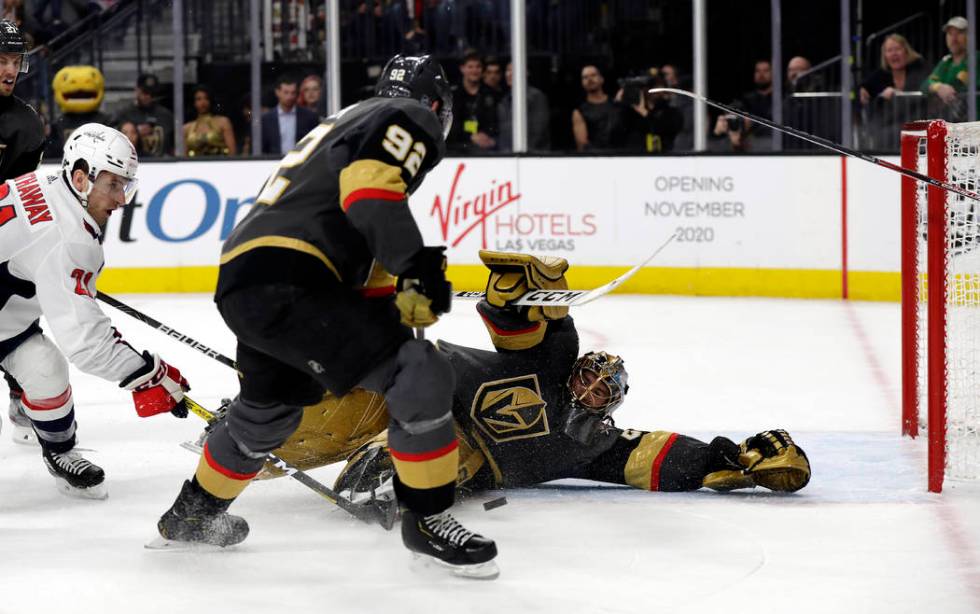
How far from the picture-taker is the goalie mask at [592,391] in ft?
11.2

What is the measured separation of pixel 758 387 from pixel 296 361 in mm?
2835

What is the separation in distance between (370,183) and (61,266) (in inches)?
42.3

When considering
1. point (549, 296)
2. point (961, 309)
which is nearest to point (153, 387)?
point (549, 296)

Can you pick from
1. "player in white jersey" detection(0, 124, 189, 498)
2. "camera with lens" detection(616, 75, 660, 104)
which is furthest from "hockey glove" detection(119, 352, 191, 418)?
"camera with lens" detection(616, 75, 660, 104)

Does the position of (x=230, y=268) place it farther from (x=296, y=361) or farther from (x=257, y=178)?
(x=257, y=178)

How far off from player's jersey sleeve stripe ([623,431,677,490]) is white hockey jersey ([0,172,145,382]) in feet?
3.97

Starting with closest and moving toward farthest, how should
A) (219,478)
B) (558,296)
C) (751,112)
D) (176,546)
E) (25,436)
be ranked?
(219,478) → (176,546) → (558,296) → (25,436) → (751,112)

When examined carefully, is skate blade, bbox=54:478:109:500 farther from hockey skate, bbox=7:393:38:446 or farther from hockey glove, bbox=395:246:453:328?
hockey glove, bbox=395:246:453:328

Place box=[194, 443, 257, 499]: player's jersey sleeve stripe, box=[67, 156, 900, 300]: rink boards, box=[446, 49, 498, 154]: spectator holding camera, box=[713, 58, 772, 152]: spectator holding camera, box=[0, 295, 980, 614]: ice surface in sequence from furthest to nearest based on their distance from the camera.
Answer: box=[446, 49, 498, 154]: spectator holding camera < box=[713, 58, 772, 152]: spectator holding camera < box=[67, 156, 900, 300]: rink boards < box=[194, 443, 257, 499]: player's jersey sleeve stripe < box=[0, 295, 980, 614]: ice surface

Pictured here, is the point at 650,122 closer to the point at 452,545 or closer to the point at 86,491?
the point at 86,491

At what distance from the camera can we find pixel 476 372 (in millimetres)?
3453

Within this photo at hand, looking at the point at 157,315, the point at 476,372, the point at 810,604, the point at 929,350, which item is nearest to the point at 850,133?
the point at 157,315

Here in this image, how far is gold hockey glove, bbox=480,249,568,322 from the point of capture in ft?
11.1

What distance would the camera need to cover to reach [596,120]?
841cm
